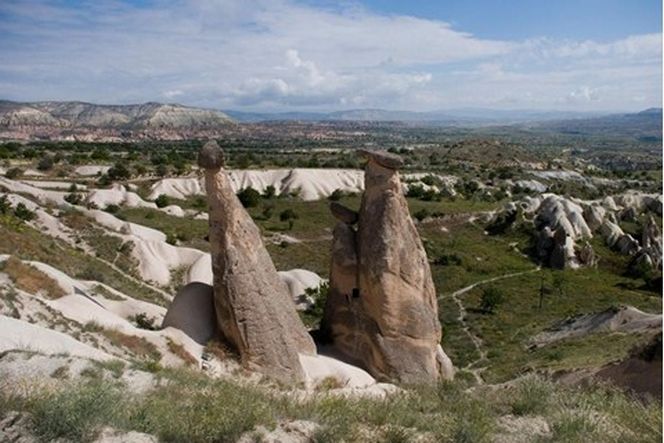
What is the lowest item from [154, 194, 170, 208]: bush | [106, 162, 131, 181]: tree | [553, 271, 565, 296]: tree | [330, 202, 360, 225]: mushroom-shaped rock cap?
[553, 271, 565, 296]: tree

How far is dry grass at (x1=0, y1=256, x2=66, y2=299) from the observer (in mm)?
13654

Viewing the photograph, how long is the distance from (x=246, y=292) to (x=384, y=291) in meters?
2.81

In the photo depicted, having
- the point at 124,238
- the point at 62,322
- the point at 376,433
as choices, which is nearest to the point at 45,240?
the point at 124,238

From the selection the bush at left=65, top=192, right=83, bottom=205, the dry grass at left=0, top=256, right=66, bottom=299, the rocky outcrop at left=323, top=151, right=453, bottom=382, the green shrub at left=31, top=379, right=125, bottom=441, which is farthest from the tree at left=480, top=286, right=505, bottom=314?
the green shrub at left=31, top=379, right=125, bottom=441

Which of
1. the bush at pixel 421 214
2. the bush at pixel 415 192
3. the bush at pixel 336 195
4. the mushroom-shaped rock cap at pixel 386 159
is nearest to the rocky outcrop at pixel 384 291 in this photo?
the mushroom-shaped rock cap at pixel 386 159

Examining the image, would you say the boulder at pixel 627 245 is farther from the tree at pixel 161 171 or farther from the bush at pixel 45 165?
the bush at pixel 45 165

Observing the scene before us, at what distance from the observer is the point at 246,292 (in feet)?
37.9

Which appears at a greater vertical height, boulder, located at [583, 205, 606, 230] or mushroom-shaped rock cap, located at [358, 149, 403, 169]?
mushroom-shaped rock cap, located at [358, 149, 403, 169]

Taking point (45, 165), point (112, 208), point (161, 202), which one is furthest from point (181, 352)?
point (45, 165)

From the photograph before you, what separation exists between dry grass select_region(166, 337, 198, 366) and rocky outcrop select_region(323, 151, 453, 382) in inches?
135

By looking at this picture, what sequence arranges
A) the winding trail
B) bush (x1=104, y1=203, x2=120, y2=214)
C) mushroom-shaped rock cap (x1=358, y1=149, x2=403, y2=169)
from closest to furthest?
mushroom-shaped rock cap (x1=358, y1=149, x2=403, y2=169) → the winding trail → bush (x1=104, y1=203, x2=120, y2=214)

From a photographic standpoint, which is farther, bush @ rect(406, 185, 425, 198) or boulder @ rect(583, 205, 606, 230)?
bush @ rect(406, 185, 425, 198)

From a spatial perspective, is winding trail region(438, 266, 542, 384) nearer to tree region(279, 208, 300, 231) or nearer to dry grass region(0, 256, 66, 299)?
dry grass region(0, 256, 66, 299)

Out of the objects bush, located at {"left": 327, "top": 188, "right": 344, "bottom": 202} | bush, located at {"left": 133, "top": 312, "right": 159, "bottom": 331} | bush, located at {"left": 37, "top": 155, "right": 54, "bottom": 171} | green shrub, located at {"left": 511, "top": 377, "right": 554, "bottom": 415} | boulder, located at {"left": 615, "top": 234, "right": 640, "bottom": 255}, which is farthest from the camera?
bush, located at {"left": 327, "top": 188, "right": 344, "bottom": 202}
